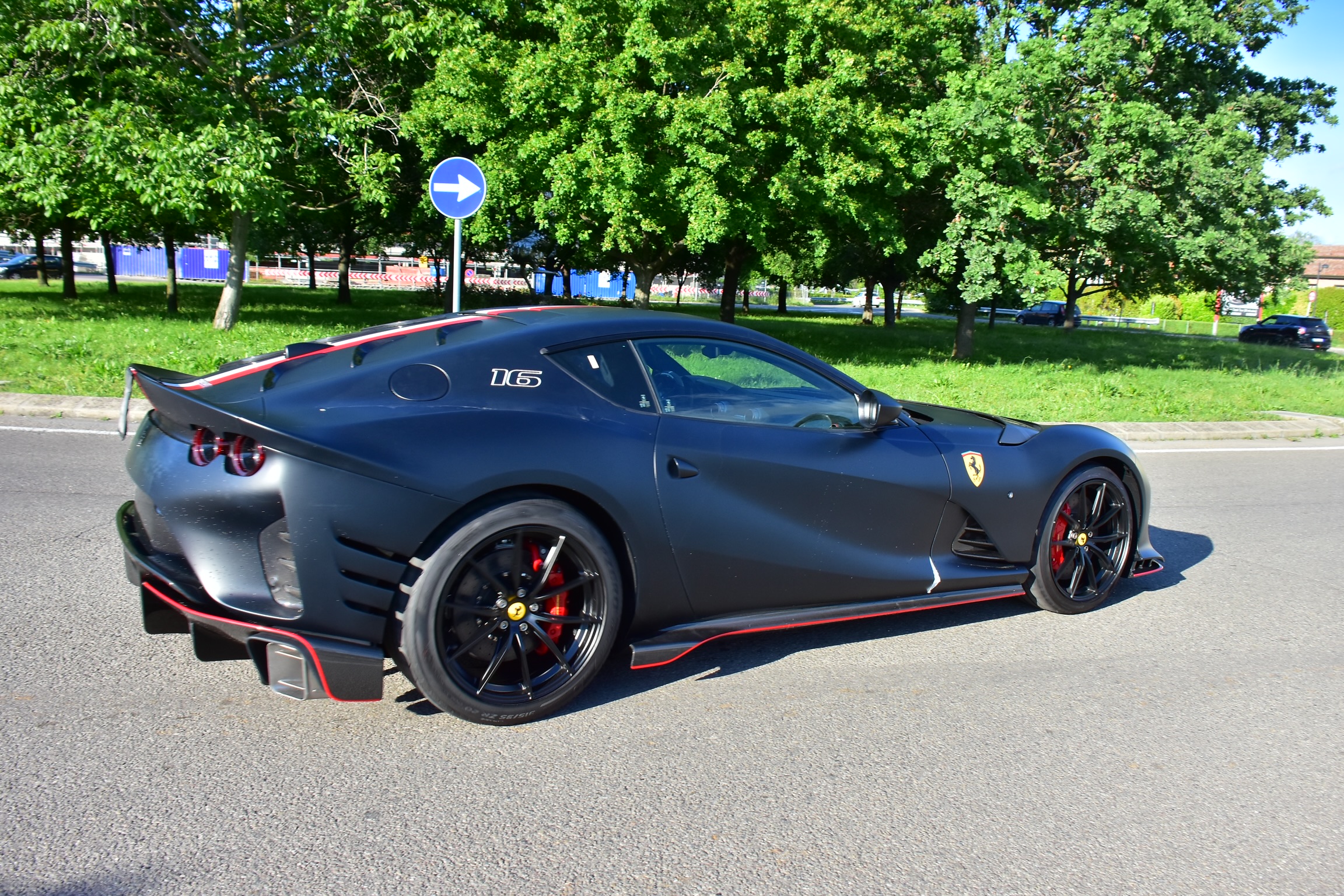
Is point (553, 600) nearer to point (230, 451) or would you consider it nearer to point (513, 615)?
point (513, 615)

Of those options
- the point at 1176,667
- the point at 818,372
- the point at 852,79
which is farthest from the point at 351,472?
the point at 852,79

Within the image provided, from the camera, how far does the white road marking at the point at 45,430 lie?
8492mm

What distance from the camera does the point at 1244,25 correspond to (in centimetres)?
2083

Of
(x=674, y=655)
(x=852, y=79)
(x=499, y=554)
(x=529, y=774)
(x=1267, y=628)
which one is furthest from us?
(x=852, y=79)

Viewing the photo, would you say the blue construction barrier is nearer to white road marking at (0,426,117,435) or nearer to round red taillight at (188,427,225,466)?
white road marking at (0,426,117,435)

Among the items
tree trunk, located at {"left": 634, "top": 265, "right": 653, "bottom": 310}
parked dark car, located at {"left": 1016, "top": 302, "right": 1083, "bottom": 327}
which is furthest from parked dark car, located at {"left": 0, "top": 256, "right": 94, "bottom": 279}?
parked dark car, located at {"left": 1016, "top": 302, "right": 1083, "bottom": 327}

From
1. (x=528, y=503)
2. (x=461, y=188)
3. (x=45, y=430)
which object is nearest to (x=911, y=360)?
(x=461, y=188)

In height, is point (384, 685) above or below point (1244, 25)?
below

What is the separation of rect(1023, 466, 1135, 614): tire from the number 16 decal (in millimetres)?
2631

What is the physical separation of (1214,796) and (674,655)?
1.85 m

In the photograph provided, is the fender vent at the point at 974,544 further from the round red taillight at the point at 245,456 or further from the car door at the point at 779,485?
the round red taillight at the point at 245,456

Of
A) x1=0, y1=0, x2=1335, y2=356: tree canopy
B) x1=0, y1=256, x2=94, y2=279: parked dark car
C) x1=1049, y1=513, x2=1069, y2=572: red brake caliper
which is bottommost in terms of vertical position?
x1=1049, y1=513, x2=1069, y2=572: red brake caliper

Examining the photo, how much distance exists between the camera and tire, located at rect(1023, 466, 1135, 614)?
15.5 ft

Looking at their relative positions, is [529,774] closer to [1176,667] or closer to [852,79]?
[1176,667]
